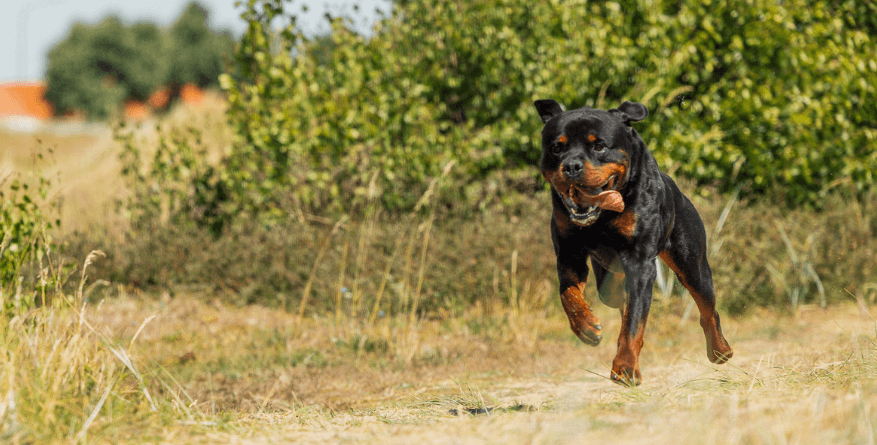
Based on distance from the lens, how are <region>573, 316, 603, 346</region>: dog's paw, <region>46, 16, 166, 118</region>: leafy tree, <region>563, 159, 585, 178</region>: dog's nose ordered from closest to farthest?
<region>563, 159, 585, 178</region>: dog's nose, <region>573, 316, 603, 346</region>: dog's paw, <region>46, 16, 166, 118</region>: leafy tree

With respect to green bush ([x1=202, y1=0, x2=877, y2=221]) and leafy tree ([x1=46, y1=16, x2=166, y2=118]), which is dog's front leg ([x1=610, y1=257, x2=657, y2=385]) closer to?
green bush ([x1=202, y1=0, x2=877, y2=221])

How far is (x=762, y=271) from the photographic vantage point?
6629mm

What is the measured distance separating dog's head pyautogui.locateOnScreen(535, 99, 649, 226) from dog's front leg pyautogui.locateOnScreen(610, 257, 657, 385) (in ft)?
0.98

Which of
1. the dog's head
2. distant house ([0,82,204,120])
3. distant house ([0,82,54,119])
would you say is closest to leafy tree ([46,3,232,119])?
distant house ([0,82,204,120])

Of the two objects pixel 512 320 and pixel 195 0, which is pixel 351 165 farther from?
pixel 195 0

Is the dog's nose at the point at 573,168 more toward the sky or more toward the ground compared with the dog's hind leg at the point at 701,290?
more toward the sky

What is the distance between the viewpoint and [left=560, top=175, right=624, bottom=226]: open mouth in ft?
8.91

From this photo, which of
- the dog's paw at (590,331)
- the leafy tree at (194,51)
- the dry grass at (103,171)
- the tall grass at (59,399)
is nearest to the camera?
the tall grass at (59,399)

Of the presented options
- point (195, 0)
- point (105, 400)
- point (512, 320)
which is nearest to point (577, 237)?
point (105, 400)

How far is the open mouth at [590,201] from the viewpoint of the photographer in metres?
2.72

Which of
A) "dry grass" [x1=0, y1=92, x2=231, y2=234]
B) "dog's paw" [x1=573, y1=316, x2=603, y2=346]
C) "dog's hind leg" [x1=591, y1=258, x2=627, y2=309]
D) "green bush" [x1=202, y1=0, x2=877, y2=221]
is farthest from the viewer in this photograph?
"dry grass" [x1=0, y1=92, x2=231, y2=234]

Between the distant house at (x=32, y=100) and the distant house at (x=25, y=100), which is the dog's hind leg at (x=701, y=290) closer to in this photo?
the distant house at (x=32, y=100)

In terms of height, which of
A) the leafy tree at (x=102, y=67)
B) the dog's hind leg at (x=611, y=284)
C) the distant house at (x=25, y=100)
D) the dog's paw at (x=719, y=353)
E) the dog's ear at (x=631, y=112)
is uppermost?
the leafy tree at (x=102, y=67)

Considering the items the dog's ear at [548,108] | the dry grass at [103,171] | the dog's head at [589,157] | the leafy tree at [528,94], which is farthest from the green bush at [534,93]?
the dog's head at [589,157]
